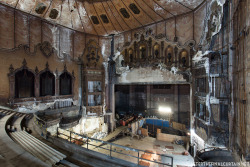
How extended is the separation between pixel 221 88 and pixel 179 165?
17.6 ft

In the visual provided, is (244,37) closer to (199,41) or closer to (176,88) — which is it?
(199,41)

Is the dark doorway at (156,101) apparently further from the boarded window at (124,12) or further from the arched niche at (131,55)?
the boarded window at (124,12)

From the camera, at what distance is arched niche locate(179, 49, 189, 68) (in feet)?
29.3

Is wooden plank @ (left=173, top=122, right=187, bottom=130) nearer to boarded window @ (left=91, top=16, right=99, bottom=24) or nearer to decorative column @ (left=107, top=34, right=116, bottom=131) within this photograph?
decorative column @ (left=107, top=34, right=116, bottom=131)

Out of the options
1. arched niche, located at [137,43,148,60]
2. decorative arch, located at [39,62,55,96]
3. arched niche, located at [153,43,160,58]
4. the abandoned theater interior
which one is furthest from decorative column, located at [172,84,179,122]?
decorative arch, located at [39,62,55,96]

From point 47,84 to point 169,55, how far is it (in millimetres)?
10897

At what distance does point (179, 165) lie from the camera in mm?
7297

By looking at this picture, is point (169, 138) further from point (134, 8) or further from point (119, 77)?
point (134, 8)

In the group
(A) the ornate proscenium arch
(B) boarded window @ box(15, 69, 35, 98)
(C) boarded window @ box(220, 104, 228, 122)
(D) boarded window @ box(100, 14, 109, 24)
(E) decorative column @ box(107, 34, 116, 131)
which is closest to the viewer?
(C) boarded window @ box(220, 104, 228, 122)

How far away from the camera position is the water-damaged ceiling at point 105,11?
28.2 ft

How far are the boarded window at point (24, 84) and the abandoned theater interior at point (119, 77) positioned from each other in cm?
8

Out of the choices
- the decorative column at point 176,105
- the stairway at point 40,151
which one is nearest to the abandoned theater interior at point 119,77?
the stairway at point 40,151

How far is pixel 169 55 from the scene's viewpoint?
970 centimetres

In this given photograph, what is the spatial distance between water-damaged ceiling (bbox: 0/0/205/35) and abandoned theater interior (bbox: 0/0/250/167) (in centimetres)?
8
